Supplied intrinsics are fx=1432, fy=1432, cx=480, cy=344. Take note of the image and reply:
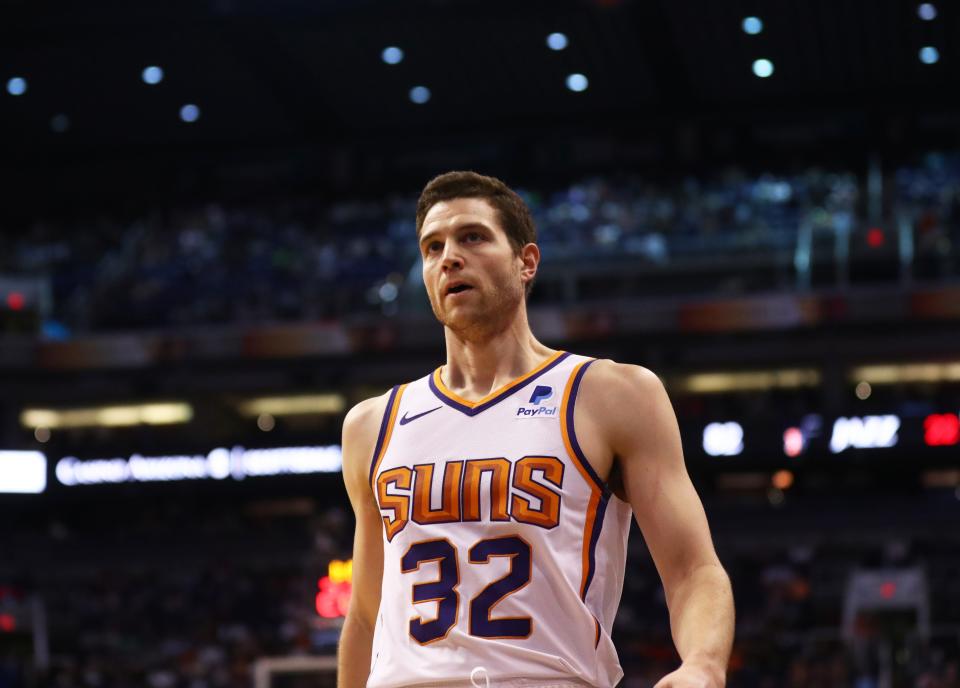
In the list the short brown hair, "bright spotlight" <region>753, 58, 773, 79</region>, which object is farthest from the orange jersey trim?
"bright spotlight" <region>753, 58, 773, 79</region>

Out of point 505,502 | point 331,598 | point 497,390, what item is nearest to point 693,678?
point 505,502

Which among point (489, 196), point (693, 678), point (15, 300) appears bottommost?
point (693, 678)

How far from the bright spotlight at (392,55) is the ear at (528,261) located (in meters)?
25.4

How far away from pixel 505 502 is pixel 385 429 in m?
0.44

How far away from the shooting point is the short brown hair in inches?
→ 127

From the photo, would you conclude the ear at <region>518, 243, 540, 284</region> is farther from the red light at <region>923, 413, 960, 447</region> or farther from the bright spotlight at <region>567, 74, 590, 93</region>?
the bright spotlight at <region>567, 74, 590, 93</region>

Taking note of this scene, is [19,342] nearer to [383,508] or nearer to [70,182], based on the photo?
[70,182]

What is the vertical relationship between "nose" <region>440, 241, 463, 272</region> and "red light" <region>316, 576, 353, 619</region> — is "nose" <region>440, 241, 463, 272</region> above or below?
above

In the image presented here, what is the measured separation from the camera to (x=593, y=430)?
303 centimetres

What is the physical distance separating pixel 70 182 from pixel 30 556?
35.9 feet

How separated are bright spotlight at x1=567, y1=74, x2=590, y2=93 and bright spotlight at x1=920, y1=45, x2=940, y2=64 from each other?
264 inches

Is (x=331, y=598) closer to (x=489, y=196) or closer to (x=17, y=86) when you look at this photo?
(x=489, y=196)

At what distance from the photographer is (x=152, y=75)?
29.2m

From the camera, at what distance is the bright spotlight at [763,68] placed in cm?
2866
